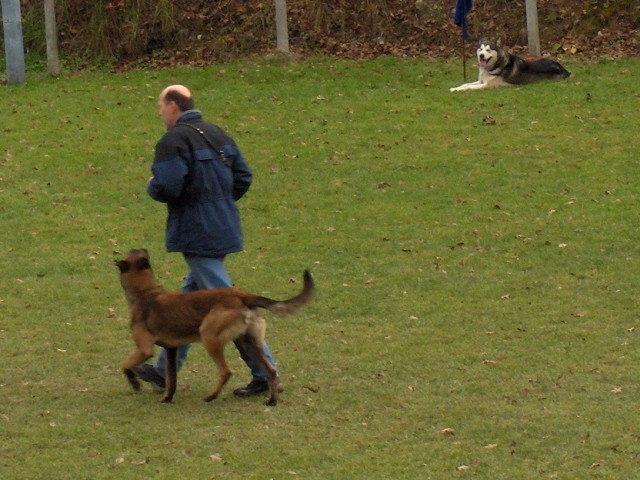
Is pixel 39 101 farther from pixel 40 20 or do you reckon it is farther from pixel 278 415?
pixel 278 415

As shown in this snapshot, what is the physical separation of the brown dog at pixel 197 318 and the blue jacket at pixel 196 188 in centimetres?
36

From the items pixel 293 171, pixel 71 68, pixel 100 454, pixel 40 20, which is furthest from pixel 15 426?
pixel 40 20

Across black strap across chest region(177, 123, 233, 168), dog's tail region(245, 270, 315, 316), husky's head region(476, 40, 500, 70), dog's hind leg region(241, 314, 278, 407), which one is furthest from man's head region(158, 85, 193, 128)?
husky's head region(476, 40, 500, 70)

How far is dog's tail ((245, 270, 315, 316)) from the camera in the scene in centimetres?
771

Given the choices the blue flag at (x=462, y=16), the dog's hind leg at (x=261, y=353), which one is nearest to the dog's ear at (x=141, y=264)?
the dog's hind leg at (x=261, y=353)

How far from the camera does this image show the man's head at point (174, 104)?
26.5ft

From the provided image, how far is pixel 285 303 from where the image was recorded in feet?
25.7

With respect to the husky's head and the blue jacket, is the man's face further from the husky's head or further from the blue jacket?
the husky's head

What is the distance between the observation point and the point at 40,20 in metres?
24.6

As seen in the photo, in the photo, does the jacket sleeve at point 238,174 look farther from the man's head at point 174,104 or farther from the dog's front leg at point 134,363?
the dog's front leg at point 134,363

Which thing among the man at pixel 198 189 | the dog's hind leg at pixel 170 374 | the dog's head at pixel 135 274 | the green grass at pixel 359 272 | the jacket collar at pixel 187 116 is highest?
the jacket collar at pixel 187 116

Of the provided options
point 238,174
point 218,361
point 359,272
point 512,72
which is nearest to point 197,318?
point 218,361

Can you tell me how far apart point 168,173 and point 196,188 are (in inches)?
10.2

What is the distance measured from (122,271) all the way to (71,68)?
609 inches
